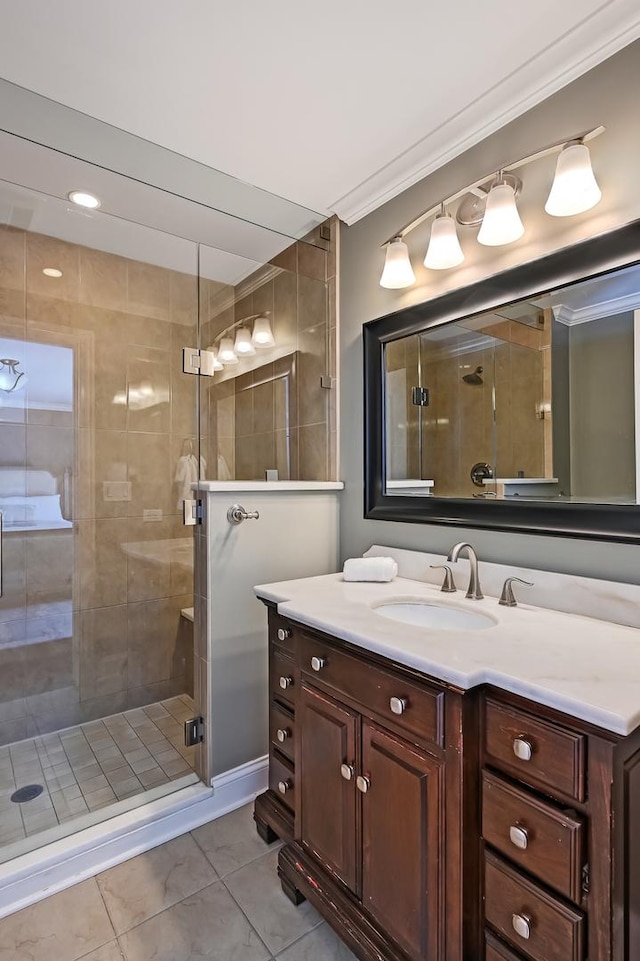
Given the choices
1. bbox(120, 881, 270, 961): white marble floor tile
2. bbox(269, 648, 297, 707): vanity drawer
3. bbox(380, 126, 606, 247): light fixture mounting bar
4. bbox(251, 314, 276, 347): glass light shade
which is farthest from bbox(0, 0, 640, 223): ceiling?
bbox(120, 881, 270, 961): white marble floor tile

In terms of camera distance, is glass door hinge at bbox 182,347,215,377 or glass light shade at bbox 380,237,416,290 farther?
glass door hinge at bbox 182,347,215,377

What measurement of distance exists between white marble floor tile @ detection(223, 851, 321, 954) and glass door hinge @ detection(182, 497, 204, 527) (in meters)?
1.15

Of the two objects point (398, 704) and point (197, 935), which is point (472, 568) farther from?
point (197, 935)

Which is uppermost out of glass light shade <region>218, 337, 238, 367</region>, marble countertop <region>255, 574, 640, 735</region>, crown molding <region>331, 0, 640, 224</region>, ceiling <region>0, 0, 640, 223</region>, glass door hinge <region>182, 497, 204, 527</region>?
ceiling <region>0, 0, 640, 223</region>

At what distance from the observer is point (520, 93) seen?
1445 mm

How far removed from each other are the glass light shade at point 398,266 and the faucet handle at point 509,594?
1114 millimetres

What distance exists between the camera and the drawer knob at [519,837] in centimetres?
86

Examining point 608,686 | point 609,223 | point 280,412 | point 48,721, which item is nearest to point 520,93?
point 609,223

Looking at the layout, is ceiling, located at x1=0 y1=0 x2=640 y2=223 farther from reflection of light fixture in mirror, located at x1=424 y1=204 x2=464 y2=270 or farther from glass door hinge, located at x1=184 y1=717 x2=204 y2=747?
glass door hinge, located at x1=184 y1=717 x2=204 y2=747

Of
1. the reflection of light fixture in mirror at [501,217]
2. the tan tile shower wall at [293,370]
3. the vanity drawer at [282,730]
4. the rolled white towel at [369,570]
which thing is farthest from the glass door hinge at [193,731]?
the reflection of light fixture in mirror at [501,217]

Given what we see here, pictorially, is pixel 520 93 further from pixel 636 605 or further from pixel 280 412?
pixel 636 605

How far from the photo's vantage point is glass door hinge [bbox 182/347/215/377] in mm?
1968

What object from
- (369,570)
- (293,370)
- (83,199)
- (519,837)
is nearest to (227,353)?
(293,370)

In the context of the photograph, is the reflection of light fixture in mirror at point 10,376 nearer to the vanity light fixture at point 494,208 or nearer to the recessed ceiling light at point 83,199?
the recessed ceiling light at point 83,199
